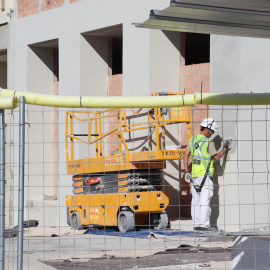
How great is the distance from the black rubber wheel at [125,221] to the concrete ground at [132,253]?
179 cm

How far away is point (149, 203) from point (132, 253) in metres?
0.66

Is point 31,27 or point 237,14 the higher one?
point 31,27

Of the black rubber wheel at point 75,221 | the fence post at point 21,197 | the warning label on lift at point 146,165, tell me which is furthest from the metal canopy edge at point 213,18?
the black rubber wheel at point 75,221

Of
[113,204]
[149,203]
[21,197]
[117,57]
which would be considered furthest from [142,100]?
[117,57]

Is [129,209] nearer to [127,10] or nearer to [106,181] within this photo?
[106,181]

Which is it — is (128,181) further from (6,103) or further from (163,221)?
(6,103)

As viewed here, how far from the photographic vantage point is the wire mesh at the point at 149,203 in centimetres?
1039

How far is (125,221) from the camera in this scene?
1470 centimetres

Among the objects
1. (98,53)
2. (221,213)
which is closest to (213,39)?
(221,213)

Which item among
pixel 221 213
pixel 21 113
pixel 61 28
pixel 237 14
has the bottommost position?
pixel 221 213

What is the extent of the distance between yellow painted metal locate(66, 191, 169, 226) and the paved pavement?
157cm

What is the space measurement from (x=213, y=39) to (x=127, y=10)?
2.66m

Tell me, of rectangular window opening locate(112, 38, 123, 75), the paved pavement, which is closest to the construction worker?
the paved pavement

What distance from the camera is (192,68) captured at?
16375mm
